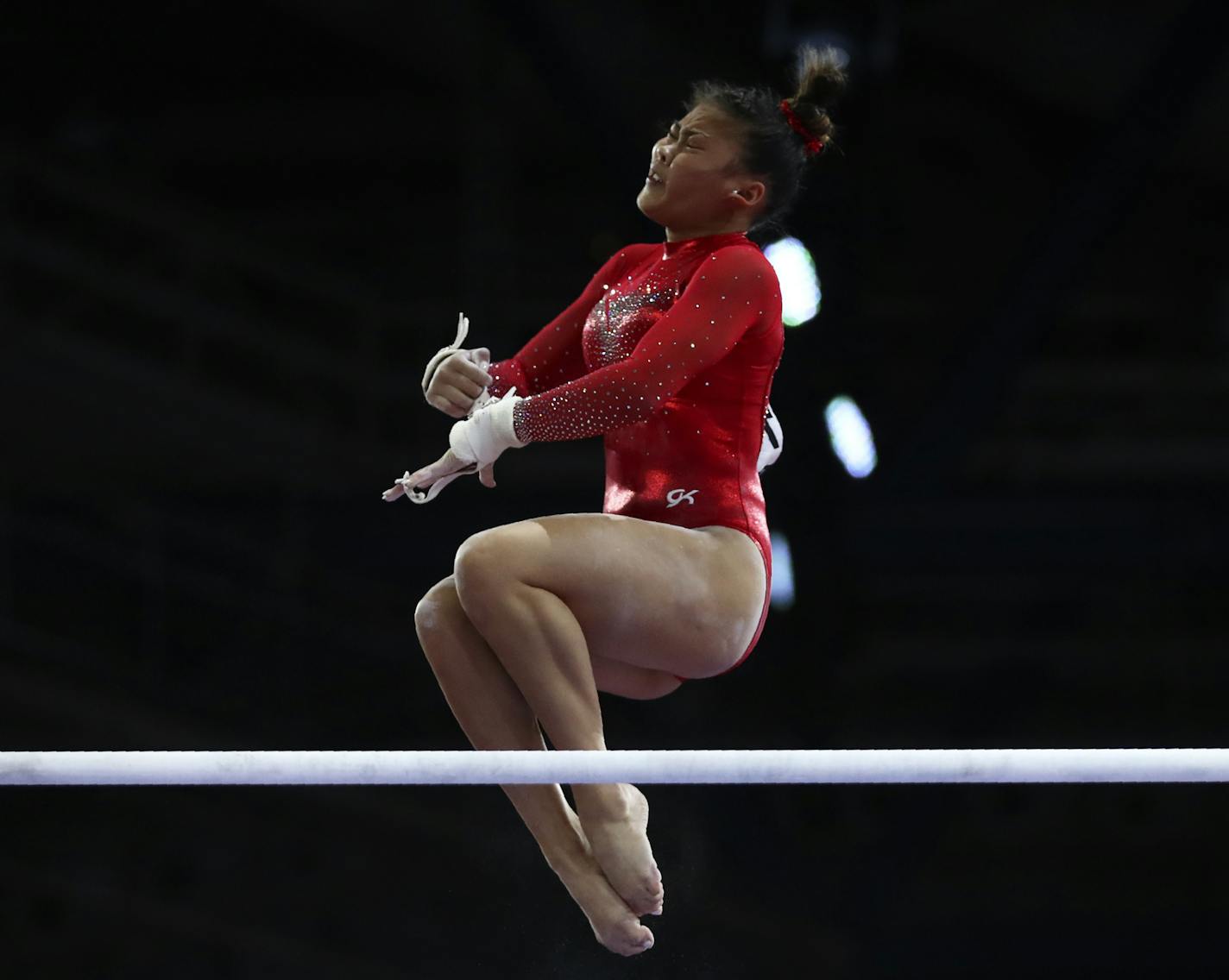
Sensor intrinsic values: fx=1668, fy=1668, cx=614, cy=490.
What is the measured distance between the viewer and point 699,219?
2.81 meters

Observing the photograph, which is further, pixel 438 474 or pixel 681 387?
pixel 438 474

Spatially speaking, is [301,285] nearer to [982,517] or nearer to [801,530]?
[801,530]

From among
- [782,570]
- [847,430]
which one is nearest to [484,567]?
[847,430]

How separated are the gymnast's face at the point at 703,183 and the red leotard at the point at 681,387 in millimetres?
40

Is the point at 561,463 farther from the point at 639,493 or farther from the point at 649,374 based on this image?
the point at 649,374

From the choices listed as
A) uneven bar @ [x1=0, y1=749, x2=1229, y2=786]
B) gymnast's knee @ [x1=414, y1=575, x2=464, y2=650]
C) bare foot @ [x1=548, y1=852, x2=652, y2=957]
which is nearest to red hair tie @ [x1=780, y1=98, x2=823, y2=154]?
gymnast's knee @ [x1=414, y1=575, x2=464, y2=650]

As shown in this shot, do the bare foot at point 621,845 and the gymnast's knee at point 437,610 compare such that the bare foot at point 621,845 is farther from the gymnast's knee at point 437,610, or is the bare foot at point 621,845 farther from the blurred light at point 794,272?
the blurred light at point 794,272

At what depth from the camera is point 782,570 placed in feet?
22.1

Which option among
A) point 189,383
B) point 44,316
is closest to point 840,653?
point 189,383

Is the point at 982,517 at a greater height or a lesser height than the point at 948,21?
lesser

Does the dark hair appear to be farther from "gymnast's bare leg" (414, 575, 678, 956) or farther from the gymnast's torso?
"gymnast's bare leg" (414, 575, 678, 956)

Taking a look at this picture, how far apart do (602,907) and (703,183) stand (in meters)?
1.19

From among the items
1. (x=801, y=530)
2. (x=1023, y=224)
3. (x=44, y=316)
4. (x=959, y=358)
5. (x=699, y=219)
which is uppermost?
(x=1023, y=224)

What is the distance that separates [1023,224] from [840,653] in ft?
12.3
